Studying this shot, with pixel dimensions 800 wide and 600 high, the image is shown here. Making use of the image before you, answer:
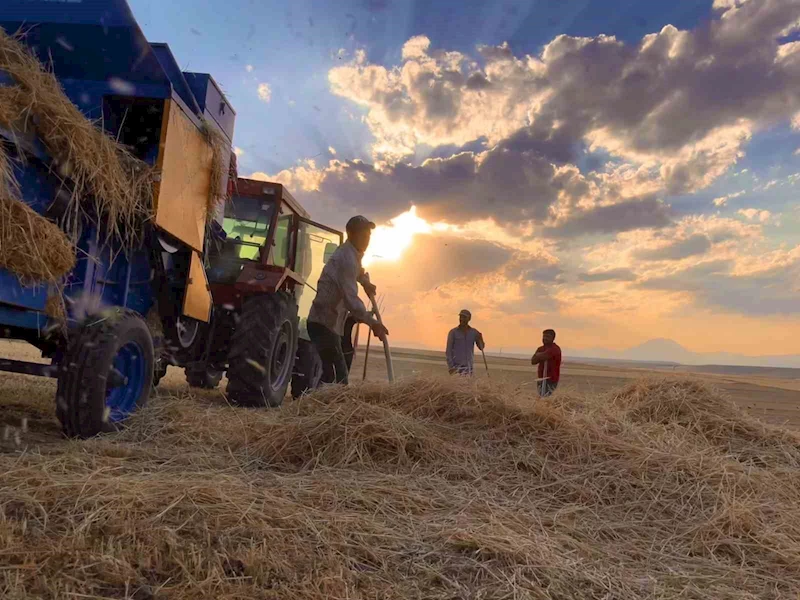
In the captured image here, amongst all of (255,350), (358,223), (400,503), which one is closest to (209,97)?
(358,223)

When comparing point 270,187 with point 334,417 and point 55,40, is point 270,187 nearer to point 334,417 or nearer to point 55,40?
point 55,40

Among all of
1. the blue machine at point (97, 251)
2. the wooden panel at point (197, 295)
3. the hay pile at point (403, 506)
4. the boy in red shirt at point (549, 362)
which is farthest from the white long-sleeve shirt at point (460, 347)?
the blue machine at point (97, 251)

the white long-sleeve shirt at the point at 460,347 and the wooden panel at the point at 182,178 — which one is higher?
the wooden panel at the point at 182,178

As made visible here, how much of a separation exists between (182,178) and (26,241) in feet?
5.25

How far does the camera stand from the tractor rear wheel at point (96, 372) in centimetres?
353

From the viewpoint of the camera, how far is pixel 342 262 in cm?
500

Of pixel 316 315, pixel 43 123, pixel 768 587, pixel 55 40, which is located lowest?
pixel 768 587

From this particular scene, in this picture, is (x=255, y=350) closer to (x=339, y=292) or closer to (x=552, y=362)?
(x=339, y=292)

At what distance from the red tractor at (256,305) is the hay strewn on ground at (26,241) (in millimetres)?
1803

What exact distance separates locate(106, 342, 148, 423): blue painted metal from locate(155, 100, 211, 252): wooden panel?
892mm

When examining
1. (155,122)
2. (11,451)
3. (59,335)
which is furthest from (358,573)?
(155,122)

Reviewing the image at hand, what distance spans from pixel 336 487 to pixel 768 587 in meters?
1.90

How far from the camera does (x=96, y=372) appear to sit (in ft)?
11.7

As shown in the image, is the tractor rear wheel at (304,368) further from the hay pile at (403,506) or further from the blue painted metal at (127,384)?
the blue painted metal at (127,384)
